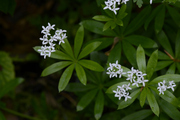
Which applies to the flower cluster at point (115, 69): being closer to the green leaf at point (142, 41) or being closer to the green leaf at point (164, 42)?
the green leaf at point (142, 41)

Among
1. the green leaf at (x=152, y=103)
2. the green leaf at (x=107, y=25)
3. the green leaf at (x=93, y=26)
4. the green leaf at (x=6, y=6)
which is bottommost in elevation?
the green leaf at (x=152, y=103)

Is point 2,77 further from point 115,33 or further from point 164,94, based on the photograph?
point 164,94

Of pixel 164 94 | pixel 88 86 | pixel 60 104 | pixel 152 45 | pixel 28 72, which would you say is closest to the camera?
pixel 164 94

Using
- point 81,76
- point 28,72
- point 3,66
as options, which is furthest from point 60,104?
point 81,76

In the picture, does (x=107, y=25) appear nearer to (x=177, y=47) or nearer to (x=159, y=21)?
(x=159, y=21)

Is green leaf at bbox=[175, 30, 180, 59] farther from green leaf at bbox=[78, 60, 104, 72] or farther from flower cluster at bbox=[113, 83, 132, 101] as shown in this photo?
green leaf at bbox=[78, 60, 104, 72]

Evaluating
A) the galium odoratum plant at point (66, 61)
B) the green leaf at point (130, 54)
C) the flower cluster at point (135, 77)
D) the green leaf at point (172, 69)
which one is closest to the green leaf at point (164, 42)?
the green leaf at point (172, 69)

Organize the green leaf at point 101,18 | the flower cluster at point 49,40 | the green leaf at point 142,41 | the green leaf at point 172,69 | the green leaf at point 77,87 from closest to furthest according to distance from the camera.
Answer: the flower cluster at point 49,40 → the green leaf at point 101,18 → the green leaf at point 172,69 → the green leaf at point 142,41 → the green leaf at point 77,87
